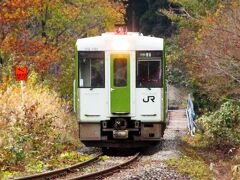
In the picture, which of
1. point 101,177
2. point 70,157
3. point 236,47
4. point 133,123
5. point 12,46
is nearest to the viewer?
point 101,177

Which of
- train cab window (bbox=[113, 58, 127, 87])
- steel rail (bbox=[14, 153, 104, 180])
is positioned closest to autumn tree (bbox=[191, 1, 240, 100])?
train cab window (bbox=[113, 58, 127, 87])

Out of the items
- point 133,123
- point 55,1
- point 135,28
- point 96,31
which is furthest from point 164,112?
point 135,28

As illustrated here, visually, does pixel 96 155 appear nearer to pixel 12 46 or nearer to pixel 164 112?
pixel 164 112

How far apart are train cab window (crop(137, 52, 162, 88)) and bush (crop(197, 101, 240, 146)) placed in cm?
406

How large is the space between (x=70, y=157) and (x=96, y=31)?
13.7m

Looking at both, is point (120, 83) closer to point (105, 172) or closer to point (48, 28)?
point (105, 172)

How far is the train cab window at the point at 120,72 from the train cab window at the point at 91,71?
1.06 ft

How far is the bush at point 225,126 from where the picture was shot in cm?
1925

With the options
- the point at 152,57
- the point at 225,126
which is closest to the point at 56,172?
the point at 152,57

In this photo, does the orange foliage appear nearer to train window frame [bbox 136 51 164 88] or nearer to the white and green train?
the white and green train

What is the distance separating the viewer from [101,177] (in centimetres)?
1180

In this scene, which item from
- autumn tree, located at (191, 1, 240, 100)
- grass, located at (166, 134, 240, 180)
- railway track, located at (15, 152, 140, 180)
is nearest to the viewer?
railway track, located at (15, 152, 140, 180)

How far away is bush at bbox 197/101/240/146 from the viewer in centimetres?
1925

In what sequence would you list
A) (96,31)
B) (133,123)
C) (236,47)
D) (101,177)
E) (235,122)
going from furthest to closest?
(96,31) < (235,122) < (236,47) < (133,123) < (101,177)
